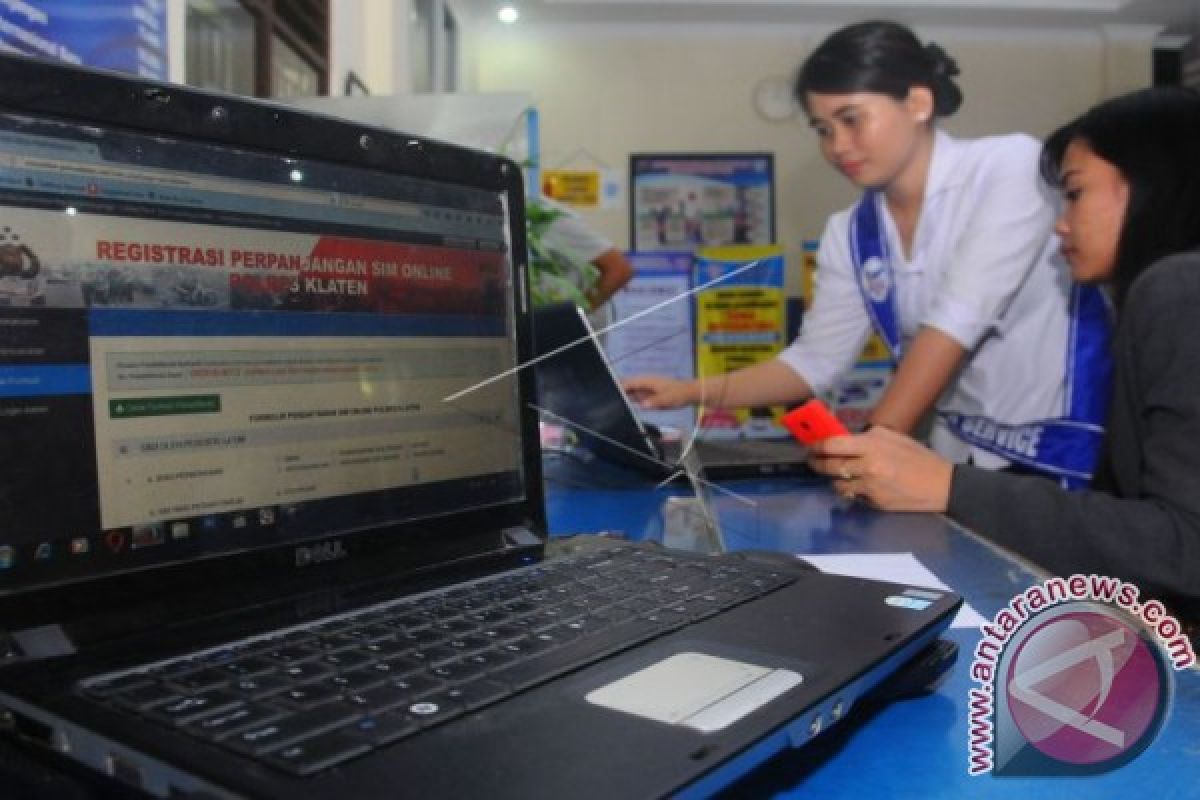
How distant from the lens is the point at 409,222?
1.86 ft

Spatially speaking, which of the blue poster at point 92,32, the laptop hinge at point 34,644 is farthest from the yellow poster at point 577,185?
the laptop hinge at point 34,644

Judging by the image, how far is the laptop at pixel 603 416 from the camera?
933 mm

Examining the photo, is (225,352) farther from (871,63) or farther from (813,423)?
(871,63)

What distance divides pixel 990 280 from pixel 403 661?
1118 millimetres

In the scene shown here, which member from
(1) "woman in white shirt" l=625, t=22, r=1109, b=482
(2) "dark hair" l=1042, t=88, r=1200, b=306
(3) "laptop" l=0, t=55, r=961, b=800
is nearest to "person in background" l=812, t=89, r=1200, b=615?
(2) "dark hair" l=1042, t=88, r=1200, b=306

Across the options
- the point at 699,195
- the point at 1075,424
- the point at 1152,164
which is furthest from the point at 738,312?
the point at 1152,164

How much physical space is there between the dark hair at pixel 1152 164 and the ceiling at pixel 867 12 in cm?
257

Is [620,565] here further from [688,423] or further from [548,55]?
[548,55]

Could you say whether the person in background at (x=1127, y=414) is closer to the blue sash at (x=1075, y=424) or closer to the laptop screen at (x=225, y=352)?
the blue sash at (x=1075, y=424)

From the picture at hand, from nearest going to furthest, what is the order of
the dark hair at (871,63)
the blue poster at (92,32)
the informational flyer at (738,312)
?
1. the blue poster at (92,32)
2. the dark hair at (871,63)
3. the informational flyer at (738,312)

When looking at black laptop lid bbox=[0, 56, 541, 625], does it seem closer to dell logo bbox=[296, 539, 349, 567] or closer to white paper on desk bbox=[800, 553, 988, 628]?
dell logo bbox=[296, 539, 349, 567]

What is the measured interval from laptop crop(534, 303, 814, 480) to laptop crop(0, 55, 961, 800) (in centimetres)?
26

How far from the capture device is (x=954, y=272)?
51.5 inches

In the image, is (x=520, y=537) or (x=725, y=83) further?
(x=725, y=83)
